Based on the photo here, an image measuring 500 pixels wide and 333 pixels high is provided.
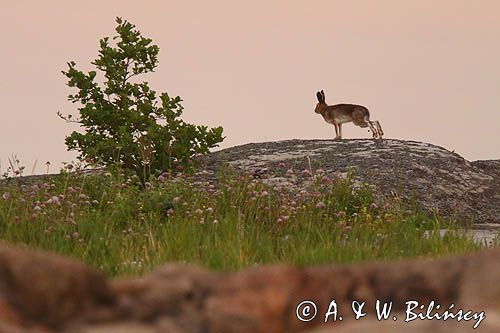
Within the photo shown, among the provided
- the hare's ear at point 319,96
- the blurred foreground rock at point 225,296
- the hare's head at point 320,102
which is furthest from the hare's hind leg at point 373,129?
the blurred foreground rock at point 225,296

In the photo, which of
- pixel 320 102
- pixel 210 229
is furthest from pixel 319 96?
pixel 210 229

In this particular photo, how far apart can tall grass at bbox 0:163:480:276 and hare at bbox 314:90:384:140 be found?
7.59 m

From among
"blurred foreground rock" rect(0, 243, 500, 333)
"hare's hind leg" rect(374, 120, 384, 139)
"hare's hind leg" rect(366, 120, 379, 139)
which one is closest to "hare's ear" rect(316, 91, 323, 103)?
"hare's hind leg" rect(366, 120, 379, 139)

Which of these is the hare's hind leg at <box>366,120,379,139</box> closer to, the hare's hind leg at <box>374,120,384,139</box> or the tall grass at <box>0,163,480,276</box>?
the hare's hind leg at <box>374,120,384,139</box>

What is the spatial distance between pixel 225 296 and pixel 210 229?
6.30m

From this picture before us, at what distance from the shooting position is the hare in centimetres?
1859

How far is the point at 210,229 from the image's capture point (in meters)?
8.30

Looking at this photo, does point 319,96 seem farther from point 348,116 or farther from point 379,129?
point 379,129

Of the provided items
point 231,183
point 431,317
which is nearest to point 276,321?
point 431,317

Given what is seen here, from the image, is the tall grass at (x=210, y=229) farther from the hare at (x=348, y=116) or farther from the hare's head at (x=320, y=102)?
the hare's head at (x=320, y=102)

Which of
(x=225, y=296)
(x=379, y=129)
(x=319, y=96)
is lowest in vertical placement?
(x=225, y=296)

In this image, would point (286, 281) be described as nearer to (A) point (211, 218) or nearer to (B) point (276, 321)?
(B) point (276, 321)

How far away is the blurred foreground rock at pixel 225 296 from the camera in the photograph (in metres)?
1.93

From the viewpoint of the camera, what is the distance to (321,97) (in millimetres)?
19984
